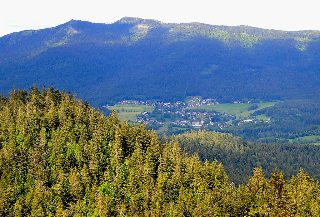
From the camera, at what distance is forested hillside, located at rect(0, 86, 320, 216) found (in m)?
85.1

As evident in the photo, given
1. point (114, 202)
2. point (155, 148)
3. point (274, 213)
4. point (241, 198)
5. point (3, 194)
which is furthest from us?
point (155, 148)

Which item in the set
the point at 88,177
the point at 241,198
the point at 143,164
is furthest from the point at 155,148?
the point at 241,198

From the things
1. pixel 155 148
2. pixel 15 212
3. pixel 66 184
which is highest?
pixel 155 148

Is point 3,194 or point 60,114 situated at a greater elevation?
point 60,114

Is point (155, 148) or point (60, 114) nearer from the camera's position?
point (155, 148)

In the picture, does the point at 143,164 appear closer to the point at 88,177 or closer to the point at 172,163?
the point at 172,163

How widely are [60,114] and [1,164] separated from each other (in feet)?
83.7

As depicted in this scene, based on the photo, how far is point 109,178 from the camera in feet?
337

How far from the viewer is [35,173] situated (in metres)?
112

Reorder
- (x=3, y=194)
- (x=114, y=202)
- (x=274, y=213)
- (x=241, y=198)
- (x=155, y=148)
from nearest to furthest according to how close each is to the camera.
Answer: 1. (x=274, y=213)
2. (x=241, y=198)
3. (x=114, y=202)
4. (x=3, y=194)
5. (x=155, y=148)

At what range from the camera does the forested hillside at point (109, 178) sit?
85.1 m

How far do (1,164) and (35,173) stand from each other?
1213cm

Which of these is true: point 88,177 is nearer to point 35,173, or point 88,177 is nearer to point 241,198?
point 35,173

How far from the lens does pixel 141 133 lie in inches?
4584
